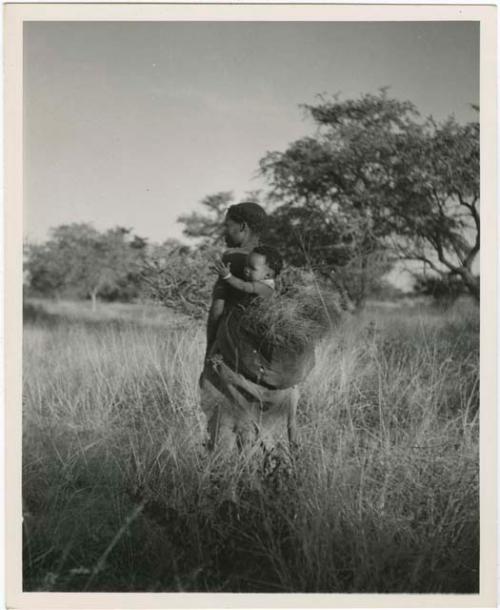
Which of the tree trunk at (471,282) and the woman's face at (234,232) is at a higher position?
the woman's face at (234,232)

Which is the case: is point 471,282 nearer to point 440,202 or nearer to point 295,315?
point 440,202

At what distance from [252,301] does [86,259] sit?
1504 millimetres

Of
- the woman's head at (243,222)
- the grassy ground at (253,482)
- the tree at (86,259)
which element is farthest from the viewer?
the tree at (86,259)

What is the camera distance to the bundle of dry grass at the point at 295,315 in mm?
4812

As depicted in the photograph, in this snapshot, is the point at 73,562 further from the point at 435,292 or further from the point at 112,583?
the point at 435,292

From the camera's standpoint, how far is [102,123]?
5172 mm

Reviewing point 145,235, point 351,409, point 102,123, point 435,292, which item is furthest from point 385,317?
point 102,123

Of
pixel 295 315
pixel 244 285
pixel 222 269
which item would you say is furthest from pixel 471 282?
pixel 222 269

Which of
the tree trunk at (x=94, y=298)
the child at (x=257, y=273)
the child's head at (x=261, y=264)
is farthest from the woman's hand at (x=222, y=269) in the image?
the tree trunk at (x=94, y=298)

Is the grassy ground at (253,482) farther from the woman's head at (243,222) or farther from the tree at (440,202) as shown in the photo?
the woman's head at (243,222)

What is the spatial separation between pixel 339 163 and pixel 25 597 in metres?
4.11

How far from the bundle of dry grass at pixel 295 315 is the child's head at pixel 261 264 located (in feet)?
0.50

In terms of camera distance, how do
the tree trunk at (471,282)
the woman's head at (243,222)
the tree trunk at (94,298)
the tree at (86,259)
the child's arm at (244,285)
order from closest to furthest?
1. the child's arm at (244,285)
2. the woman's head at (243,222)
3. the tree trunk at (471,282)
4. the tree at (86,259)
5. the tree trunk at (94,298)

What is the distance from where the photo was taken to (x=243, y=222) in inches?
192
